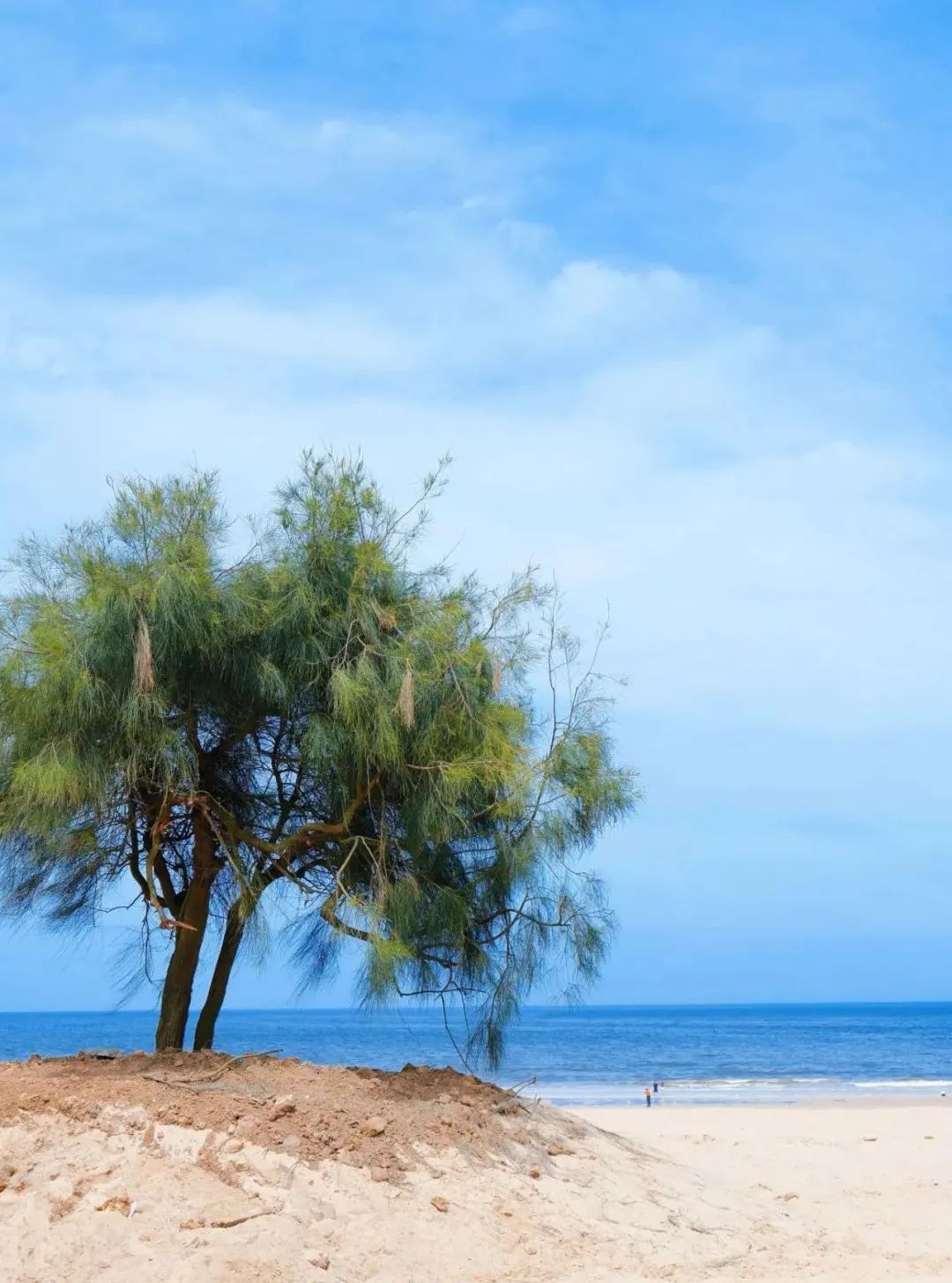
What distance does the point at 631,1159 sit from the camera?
10.5 m

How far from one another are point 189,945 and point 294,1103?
2228mm

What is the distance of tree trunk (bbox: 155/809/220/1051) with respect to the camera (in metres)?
10.7

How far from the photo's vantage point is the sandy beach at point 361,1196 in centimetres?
755

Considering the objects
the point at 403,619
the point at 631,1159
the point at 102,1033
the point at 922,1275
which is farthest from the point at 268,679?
the point at 102,1033

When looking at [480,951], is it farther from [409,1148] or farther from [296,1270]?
[296,1270]

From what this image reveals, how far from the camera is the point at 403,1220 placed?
809 cm

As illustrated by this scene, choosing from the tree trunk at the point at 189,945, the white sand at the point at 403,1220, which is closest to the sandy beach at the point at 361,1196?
the white sand at the point at 403,1220

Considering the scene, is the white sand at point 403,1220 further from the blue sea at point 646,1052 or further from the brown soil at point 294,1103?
the blue sea at point 646,1052

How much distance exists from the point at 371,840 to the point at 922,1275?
503cm

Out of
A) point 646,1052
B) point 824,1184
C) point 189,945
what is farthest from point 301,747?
point 646,1052

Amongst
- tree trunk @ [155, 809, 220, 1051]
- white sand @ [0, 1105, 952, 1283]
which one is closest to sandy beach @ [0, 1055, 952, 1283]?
white sand @ [0, 1105, 952, 1283]

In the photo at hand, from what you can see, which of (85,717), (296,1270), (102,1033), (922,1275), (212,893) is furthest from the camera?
(102,1033)

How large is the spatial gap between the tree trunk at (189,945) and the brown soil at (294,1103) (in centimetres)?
67

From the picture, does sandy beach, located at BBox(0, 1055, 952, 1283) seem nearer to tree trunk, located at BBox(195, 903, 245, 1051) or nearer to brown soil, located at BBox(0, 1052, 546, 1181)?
brown soil, located at BBox(0, 1052, 546, 1181)
